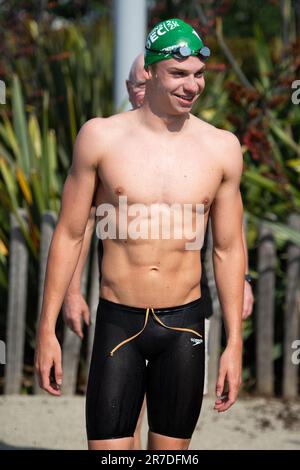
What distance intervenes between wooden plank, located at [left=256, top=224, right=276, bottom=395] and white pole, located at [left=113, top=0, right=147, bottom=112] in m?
1.37

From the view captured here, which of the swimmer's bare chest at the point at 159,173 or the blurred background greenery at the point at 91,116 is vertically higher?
the swimmer's bare chest at the point at 159,173

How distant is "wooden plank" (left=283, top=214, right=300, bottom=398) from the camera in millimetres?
6367

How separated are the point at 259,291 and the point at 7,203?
182 centimetres

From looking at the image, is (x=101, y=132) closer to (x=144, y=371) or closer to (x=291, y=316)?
(x=144, y=371)

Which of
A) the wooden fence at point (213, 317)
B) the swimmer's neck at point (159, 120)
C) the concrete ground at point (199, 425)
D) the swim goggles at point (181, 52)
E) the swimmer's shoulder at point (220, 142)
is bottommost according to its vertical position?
the concrete ground at point (199, 425)

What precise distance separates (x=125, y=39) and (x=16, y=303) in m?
2.00

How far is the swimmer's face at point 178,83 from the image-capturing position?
333 cm

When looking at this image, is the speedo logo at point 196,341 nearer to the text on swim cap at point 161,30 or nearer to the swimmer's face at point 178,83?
the swimmer's face at point 178,83

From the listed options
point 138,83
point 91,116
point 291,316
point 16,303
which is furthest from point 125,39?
point 138,83

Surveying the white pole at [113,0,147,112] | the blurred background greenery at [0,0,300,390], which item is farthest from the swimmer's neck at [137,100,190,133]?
the white pole at [113,0,147,112]

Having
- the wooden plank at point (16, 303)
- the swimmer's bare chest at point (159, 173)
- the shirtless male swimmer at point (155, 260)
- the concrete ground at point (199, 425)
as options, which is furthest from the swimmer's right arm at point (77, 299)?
the wooden plank at point (16, 303)

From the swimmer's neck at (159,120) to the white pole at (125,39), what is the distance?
3145 mm

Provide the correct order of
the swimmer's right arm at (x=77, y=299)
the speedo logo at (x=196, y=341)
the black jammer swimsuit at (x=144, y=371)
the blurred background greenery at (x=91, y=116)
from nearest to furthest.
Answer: the black jammer swimsuit at (x=144, y=371) → the speedo logo at (x=196, y=341) → the swimmer's right arm at (x=77, y=299) → the blurred background greenery at (x=91, y=116)

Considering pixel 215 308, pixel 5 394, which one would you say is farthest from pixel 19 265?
pixel 215 308
